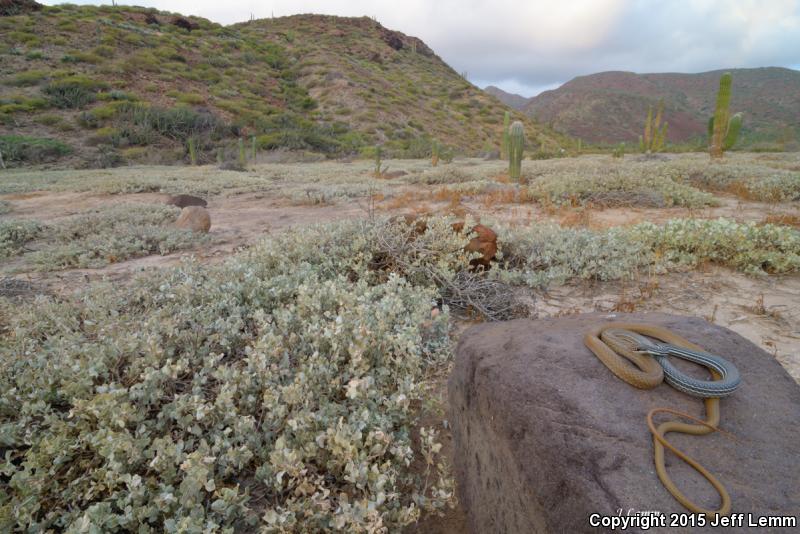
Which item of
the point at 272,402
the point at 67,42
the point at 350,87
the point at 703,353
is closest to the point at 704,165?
the point at 703,353

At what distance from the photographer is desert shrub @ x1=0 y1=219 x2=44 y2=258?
5.63m

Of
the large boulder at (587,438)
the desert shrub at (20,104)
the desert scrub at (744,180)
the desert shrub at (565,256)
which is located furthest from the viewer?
the desert shrub at (20,104)

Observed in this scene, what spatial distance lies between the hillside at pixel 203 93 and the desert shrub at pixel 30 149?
5 cm

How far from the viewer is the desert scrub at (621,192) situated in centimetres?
761

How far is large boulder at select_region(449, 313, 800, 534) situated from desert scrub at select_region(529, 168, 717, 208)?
6.77m

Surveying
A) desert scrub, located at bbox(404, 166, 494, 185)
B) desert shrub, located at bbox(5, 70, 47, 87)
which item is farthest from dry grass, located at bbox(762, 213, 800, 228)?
desert shrub, located at bbox(5, 70, 47, 87)

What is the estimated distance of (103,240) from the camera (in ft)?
18.6

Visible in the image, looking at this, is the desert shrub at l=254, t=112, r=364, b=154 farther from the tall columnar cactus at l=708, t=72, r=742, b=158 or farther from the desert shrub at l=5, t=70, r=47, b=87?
the tall columnar cactus at l=708, t=72, r=742, b=158

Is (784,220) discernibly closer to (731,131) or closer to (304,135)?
(731,131)

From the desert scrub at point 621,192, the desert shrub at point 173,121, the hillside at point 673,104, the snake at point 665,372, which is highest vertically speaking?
the hillside at point 673,104

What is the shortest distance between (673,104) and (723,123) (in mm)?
56747

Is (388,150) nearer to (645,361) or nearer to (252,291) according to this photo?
(252,291)

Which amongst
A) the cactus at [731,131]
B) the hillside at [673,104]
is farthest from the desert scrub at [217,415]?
the hillside at [673,104]

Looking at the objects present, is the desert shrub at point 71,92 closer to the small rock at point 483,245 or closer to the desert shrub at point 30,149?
the desert shrub at point 30,149
